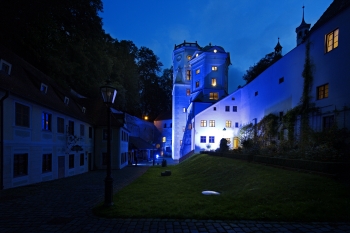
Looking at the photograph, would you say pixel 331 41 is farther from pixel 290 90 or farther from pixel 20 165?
pixel 20 165

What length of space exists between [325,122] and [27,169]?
22.2 m

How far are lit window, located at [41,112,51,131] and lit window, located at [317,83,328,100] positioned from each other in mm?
22402

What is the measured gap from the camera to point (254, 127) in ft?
98.6

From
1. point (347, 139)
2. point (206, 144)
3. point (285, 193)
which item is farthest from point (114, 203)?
point (206, 144)

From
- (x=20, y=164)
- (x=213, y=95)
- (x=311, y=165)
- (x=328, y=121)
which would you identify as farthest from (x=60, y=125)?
(x=213, y=95)

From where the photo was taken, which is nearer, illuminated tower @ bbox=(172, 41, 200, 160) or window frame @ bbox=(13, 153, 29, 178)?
window frame @ bbox=(13, 153, 29, 178)

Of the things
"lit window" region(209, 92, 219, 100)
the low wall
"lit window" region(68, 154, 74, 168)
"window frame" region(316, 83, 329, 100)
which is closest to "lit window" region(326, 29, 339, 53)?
"window frame" region(316, 83, 329, 100)

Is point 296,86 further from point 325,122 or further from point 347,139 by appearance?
point 347,139

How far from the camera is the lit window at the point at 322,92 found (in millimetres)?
17461

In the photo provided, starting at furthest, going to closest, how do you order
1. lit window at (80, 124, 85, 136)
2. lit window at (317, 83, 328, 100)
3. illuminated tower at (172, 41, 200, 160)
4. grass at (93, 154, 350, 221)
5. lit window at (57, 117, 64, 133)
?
illuminated tower at (172, 41, 200, 160)
lit window at (80, 124, 85, 136)
lit window at (57, 117, 64, 133)
lit window at (317, 83, 328, 100)
grass at (93, 154, 350, 221)

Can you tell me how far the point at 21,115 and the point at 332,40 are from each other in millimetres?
23210

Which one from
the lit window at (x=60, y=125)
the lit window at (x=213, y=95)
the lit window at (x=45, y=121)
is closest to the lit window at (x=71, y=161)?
the lit window at (x=60, y=125)

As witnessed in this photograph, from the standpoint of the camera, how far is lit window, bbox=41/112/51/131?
15922 mm

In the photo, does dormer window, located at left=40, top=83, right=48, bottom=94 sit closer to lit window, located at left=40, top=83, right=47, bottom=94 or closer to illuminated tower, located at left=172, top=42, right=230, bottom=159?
lit window, located at left=40, top=83, right=47, bottom=94
